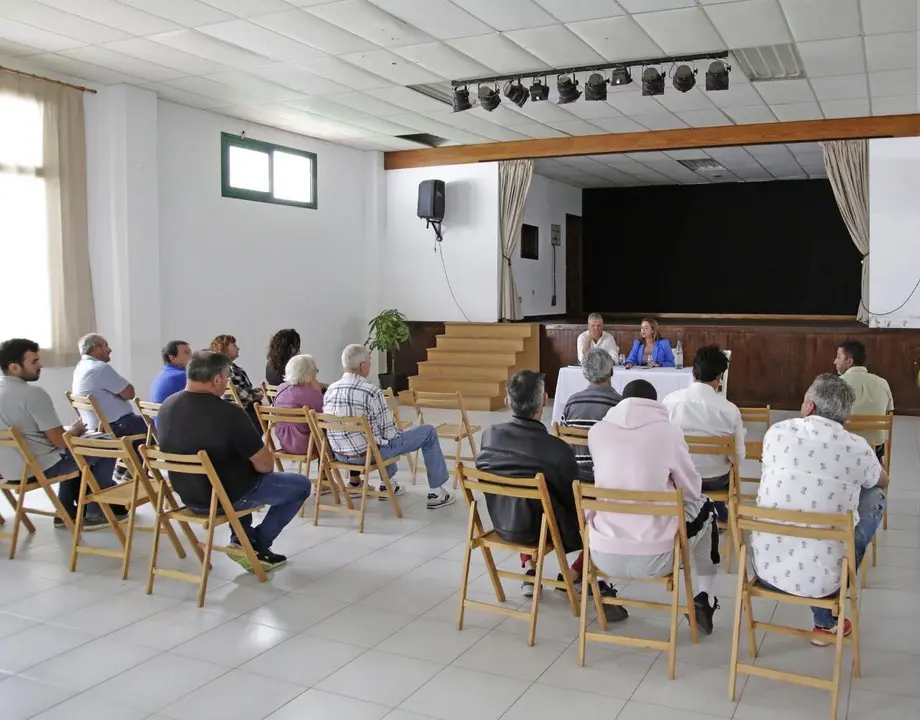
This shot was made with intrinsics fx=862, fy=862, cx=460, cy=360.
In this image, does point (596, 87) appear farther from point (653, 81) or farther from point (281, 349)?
point (281, 349)

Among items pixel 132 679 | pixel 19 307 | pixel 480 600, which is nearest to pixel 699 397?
pixel 480 600

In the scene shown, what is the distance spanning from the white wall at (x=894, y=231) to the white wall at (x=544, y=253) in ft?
16.0

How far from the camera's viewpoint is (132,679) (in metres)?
3.10

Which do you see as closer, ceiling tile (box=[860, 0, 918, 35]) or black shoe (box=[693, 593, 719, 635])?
black shoe (box=[693, 593, 719, 635])

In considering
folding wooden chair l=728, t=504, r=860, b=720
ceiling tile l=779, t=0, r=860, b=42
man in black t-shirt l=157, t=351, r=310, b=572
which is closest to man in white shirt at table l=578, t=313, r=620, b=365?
ceiling tile l=779, t=0, r=860, b=42

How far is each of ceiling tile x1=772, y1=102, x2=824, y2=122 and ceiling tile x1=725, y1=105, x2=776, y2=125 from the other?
0.30 ft

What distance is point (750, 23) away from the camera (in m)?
5.99

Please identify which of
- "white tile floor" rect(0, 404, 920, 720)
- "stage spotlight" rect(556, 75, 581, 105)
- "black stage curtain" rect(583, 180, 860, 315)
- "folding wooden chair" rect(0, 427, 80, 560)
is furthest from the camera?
"black stage curtain" rect(583, 180, 860, 315)

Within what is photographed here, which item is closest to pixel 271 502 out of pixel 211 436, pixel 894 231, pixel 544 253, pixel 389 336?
pixel 211 436

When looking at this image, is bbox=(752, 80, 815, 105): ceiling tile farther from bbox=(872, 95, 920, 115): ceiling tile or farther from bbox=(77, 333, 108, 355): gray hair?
bbox=(77, 333, 108, 355): gray hair

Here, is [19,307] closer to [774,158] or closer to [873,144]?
[873,144]

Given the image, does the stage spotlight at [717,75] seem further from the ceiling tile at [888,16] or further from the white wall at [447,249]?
the white wall at [447,249]

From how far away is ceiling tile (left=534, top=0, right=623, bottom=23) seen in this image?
18.4 ft

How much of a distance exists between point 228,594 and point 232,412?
0.83m
